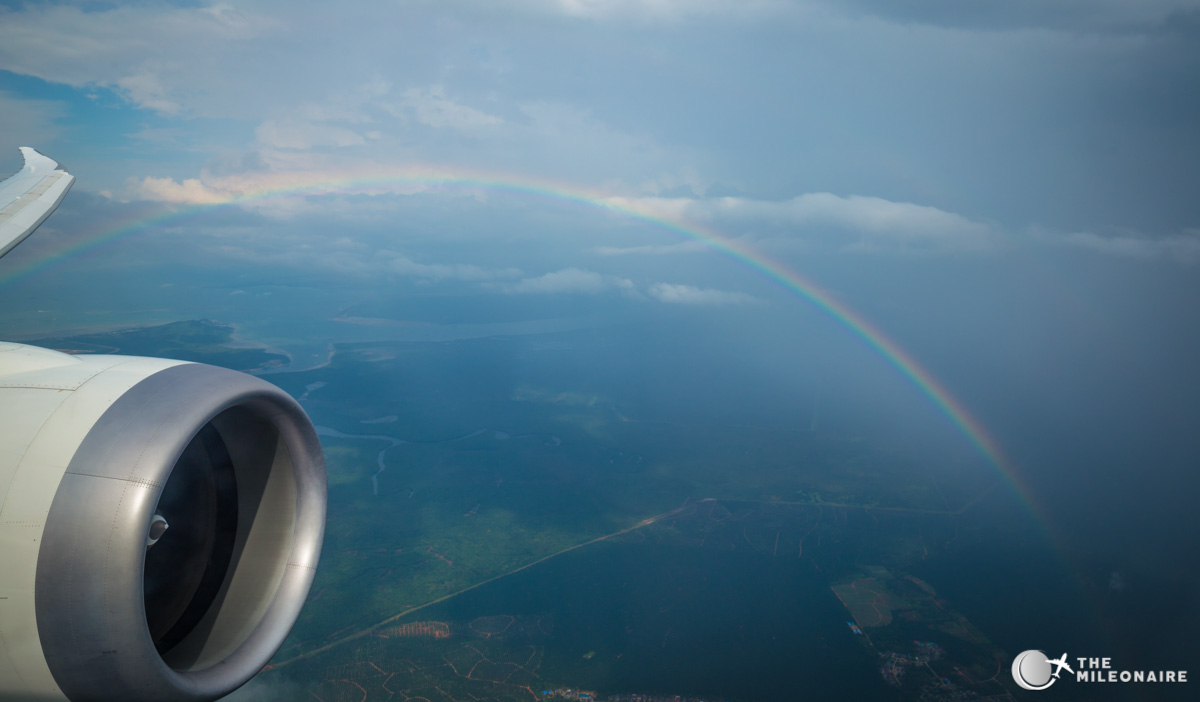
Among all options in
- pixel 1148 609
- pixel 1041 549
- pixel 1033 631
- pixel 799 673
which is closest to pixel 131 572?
pixel 799 673

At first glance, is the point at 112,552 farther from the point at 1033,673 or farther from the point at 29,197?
the point at 1033,673

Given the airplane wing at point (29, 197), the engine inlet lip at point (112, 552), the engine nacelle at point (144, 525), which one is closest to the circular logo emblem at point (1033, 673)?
the engine nacelle at point (144, 525)

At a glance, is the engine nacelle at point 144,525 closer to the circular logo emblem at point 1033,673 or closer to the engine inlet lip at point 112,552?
the engine inlet lip at point 112,552

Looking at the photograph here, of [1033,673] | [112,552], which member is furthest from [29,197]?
[1033,673]

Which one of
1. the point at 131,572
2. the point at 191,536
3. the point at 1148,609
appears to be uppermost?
the point at 131,572

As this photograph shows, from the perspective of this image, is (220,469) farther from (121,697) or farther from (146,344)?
(146,344)

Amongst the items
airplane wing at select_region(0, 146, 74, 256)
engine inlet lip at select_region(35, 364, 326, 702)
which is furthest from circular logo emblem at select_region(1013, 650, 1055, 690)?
airplane wing at select_region(0, 146, 74, 256)
